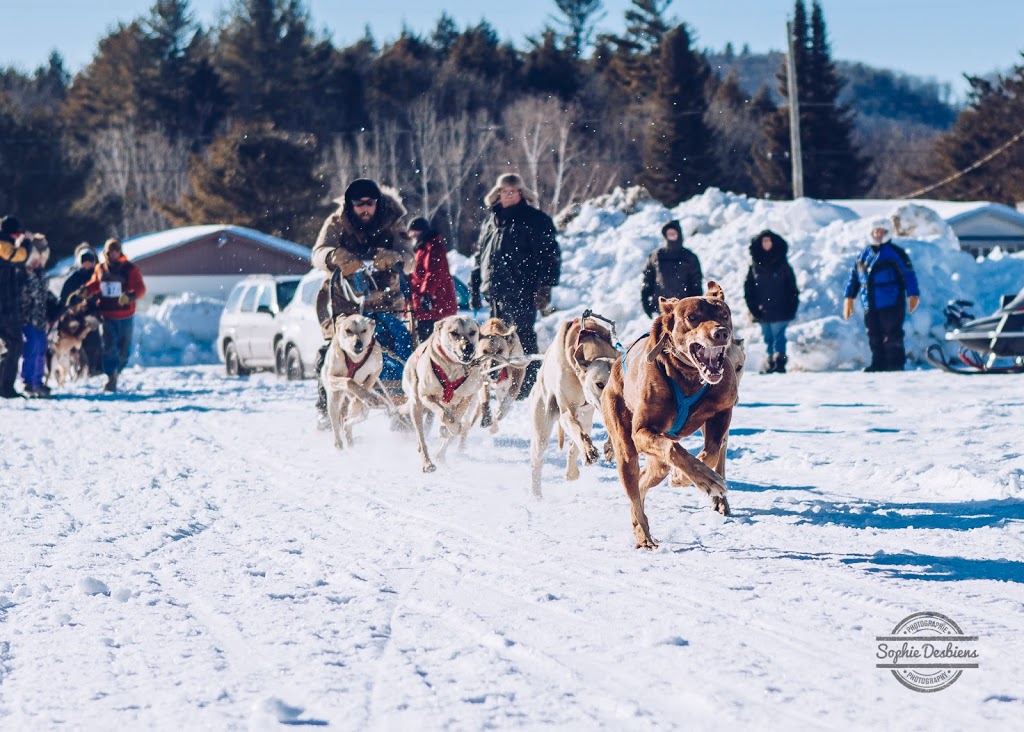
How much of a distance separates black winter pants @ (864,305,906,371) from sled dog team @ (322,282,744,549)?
649 cm

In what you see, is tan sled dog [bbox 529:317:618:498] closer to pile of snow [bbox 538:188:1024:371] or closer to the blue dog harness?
the blue dog harness

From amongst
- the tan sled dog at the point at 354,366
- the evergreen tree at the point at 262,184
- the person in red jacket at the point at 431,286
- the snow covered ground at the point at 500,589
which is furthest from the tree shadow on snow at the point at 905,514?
the evergreen tree at the point at 262,184

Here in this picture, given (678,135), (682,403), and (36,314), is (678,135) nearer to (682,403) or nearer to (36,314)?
(36,314)

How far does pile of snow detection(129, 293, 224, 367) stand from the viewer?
83.7 feet

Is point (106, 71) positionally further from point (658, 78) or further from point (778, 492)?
point (778, 492)

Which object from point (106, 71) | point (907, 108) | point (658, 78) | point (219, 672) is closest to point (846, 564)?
point (219, 672)

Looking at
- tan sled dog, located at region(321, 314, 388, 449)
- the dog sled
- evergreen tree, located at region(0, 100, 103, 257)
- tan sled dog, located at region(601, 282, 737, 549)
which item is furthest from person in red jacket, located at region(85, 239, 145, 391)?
evergreen tree, located at region(0, 100, 103, 257)

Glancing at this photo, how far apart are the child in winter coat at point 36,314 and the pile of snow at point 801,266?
6.32 meters

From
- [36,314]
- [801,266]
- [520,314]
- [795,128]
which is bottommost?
[520,314]

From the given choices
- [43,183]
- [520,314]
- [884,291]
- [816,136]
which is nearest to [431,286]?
[520,314]

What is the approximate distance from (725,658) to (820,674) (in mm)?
270

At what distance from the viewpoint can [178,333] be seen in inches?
1043

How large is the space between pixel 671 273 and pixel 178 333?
1747cm

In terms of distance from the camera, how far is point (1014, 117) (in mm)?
55281
